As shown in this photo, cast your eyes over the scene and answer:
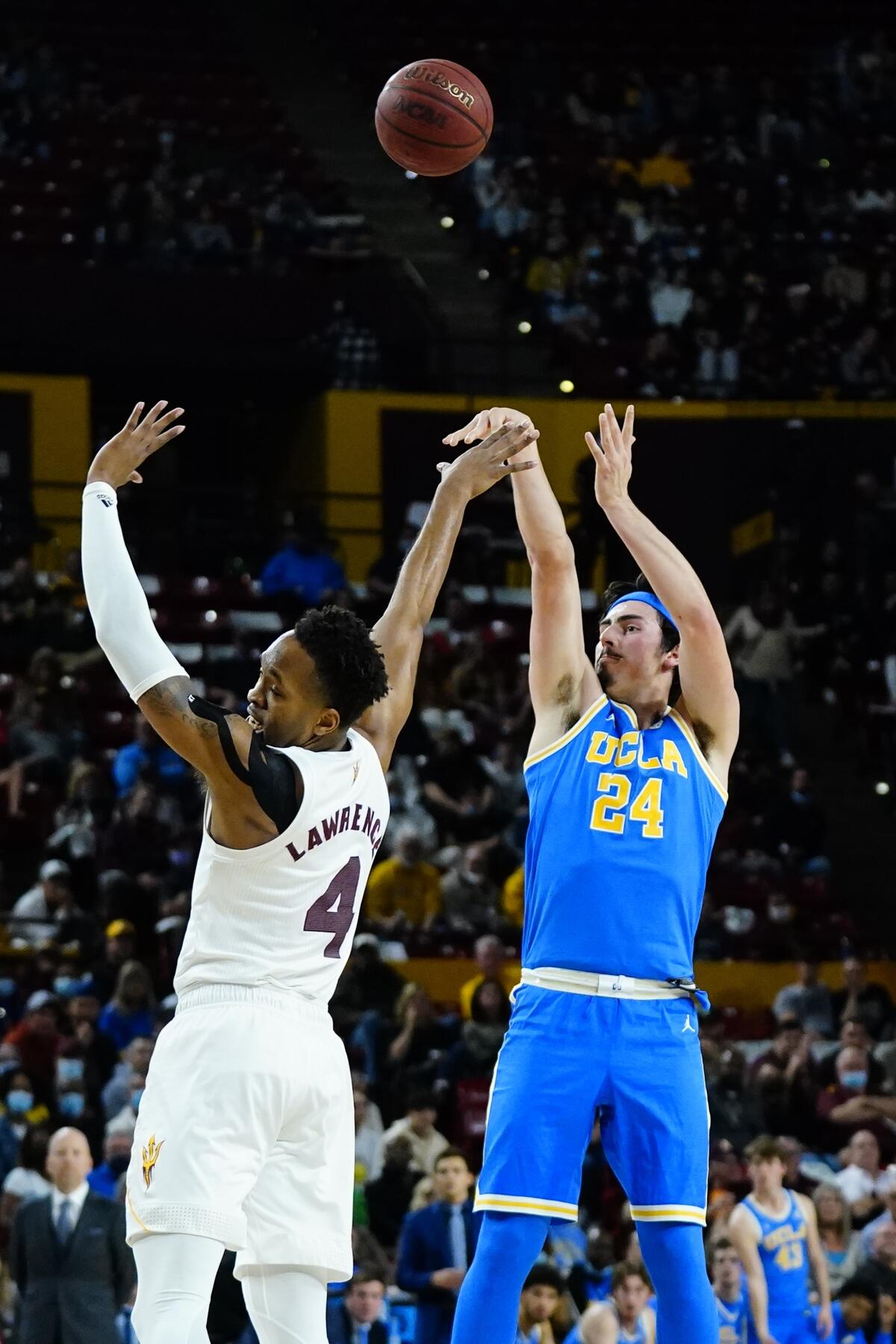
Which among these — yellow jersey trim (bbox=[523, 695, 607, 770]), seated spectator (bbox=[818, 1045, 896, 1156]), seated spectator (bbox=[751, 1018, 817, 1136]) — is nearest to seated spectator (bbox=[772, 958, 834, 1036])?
seated spectator (bbox=[818, 1045, 896, 1156])

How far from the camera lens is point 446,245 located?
2486 centimetres

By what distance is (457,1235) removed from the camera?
11.3 meters

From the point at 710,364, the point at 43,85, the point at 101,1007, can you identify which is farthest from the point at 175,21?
the point at 101,1007

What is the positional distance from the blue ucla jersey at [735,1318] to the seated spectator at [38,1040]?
3953 mm

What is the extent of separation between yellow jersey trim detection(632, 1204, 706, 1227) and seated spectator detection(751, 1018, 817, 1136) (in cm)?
774

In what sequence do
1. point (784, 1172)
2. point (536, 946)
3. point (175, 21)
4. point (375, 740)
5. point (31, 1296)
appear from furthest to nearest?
1. point (175, 21)
2. point (784, 1172)
3. point (31, 1296)
4. point (536, 946)
5. point (375, 740)

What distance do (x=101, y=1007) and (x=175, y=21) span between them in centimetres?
1612

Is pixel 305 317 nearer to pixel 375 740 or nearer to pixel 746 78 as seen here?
pixel 746 78

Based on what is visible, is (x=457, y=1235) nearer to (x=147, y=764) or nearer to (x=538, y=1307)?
(x=538, y=1307)

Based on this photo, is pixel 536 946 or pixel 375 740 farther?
pixel 536 946

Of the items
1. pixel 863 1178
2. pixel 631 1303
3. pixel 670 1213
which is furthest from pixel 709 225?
pixel 670 1213

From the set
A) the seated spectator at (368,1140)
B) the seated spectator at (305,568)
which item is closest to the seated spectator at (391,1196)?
the seated spectator at (368,1140)

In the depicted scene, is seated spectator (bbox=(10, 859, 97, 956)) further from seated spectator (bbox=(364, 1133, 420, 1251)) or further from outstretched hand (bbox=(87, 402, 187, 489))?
outstretched hand (bbox=(87, 402, 187, 489))

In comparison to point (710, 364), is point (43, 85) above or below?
above
